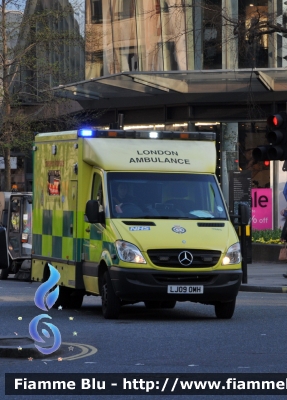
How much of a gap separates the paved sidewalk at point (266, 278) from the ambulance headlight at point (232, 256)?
5.71 meters

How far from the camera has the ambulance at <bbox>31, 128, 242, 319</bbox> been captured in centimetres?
1435

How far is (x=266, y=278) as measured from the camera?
22984 mm

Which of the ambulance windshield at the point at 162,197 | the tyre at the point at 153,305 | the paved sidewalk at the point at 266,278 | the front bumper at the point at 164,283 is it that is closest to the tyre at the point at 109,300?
the front bumper at the point at 164,283

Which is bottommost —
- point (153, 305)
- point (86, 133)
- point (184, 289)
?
point (153, 305)

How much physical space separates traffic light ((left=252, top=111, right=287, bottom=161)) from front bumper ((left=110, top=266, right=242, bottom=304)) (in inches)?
197

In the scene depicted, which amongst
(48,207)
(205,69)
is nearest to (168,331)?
(48,207)

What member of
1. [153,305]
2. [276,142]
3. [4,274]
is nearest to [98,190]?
[153,305]

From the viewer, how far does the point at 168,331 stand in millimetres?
13344

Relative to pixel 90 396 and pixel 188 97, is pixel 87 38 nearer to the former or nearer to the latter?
pixel 188 97

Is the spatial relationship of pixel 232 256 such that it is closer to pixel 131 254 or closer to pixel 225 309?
pixel 225 309

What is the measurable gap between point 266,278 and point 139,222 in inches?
347

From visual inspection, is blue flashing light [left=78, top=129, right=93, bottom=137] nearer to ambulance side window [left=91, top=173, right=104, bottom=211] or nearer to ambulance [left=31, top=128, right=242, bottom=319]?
ambulance [left=31, top=128, right=242, bottom=319]

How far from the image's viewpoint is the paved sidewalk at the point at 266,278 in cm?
2064

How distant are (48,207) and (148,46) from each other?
18423 mm
